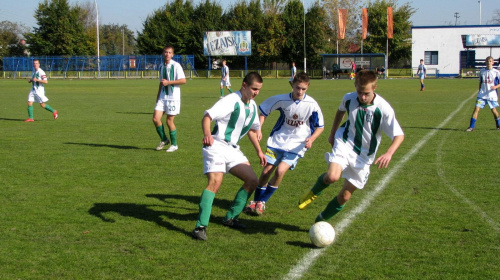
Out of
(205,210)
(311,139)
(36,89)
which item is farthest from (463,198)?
(36,89)

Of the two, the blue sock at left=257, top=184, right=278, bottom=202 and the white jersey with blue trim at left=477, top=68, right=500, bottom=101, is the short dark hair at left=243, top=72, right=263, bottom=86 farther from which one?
the white jersey with blue trim at left=477, top=68, right=500, bottom=101

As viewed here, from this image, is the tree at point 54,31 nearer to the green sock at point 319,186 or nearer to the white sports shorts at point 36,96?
the white sports shorts at point 36,96

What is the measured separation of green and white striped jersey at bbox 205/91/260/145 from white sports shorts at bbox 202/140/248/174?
81 millimetres

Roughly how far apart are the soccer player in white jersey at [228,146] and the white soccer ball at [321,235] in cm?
85

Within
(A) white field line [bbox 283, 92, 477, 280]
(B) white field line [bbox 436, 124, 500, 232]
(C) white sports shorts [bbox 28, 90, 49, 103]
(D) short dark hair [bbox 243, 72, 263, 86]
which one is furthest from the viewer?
(C) white sports shorts [bbox 28, 90, 49, 103]

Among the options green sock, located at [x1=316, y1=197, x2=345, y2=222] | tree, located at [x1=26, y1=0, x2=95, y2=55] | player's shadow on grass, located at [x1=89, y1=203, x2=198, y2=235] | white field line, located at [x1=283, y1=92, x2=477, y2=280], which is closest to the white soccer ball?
white field line, located at [x1=283, y1=92, x2=477, y2=280]

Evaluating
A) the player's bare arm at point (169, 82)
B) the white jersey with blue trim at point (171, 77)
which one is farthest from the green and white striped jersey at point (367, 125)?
the white jersey with blue trim at point (171, 77)

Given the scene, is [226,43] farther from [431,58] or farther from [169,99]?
[169,99]

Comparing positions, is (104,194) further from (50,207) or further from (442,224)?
(442,224)

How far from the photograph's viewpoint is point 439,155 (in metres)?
9.46

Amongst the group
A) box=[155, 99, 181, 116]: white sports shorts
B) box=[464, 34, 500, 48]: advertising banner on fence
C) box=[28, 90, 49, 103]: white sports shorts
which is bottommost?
box=[155, 99, 181, 116]: white sports shorts

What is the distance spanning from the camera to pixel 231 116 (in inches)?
204

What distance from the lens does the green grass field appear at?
4.29 meters

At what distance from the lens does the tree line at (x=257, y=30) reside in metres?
67.1
